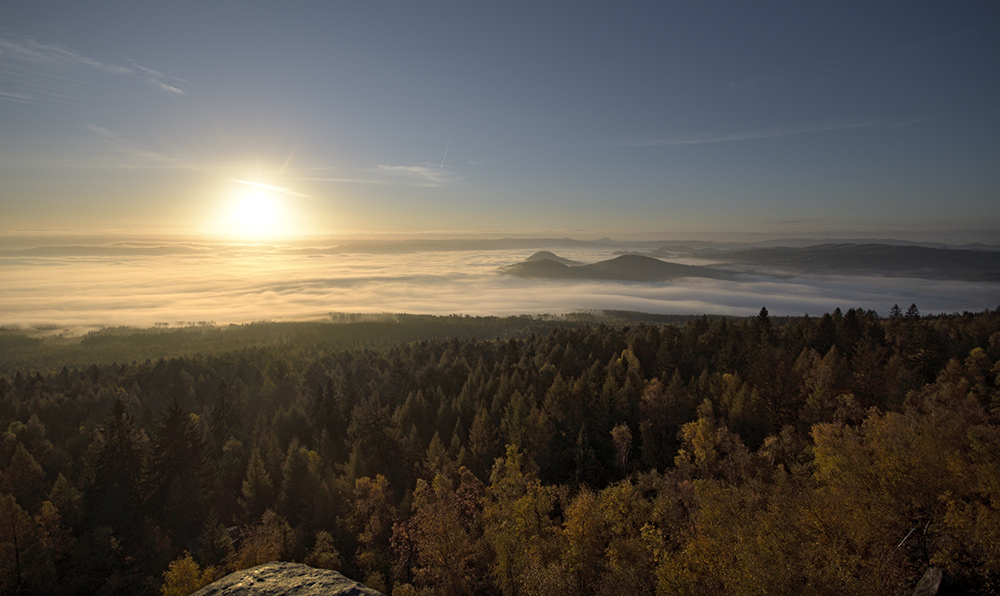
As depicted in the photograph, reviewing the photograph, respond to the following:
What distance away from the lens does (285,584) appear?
20719mm

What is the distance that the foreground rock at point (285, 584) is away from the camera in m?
19.9

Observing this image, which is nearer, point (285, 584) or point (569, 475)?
point (285, 584)

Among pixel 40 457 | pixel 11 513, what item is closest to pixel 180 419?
pixel 11 513

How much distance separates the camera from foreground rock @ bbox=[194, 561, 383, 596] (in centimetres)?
1992

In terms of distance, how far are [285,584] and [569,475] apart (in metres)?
53.9

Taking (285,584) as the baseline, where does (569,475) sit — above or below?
below

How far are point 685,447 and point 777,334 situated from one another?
5416 centimetres

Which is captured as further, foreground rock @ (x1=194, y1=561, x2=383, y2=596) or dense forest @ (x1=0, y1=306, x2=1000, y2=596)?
dense forest @ (x1=0, y1=306, x2=1000, y2=596)

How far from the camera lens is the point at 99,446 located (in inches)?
2731

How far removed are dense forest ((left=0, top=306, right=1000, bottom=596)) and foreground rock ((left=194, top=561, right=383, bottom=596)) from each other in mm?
16520

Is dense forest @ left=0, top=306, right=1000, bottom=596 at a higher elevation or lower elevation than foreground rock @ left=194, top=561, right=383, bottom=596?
lower

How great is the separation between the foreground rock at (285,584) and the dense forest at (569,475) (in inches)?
650

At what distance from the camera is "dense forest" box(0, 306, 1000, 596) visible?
2817 centimetres

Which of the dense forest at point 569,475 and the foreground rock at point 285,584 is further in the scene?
the dense forest at point 569,475
